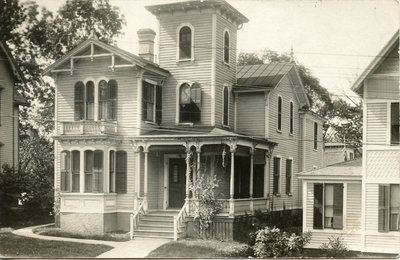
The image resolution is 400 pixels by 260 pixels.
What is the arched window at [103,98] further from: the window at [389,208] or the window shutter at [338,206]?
the window at [389,208]

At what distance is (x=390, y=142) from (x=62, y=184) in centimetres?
1207

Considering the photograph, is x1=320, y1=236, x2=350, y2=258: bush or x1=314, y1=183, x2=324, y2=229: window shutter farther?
x1=314, y1=183, x2=324, y2=229: window shutter

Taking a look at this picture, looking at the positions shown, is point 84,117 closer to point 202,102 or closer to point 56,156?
point 56,156

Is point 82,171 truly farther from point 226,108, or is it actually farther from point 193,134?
point 226,108

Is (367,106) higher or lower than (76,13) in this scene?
lower

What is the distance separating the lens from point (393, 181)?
68.6 feet

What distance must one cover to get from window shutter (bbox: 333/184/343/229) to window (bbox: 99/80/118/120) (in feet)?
28.8

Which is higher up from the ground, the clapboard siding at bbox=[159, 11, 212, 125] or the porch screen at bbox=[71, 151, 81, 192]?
the clapboard siding at bbox=[159, 11, 212, 125]

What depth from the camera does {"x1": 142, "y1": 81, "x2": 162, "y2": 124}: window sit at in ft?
82.8

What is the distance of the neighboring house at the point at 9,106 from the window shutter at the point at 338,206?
40.0 ft

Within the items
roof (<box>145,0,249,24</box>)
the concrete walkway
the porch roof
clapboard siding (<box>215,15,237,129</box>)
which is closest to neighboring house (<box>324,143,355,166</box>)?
clapboard siding (<box>215,15,237,129</box>)

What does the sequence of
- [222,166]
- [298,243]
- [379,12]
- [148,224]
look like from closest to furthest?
[379,12] < [298,243] < [148,224] < [222,166]

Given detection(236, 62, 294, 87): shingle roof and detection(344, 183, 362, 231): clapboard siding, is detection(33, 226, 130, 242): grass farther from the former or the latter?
detection(236, 62, 294, 87): shingle roof

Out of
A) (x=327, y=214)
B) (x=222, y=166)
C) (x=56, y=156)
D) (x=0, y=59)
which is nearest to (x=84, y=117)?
(x=56, y=156)
